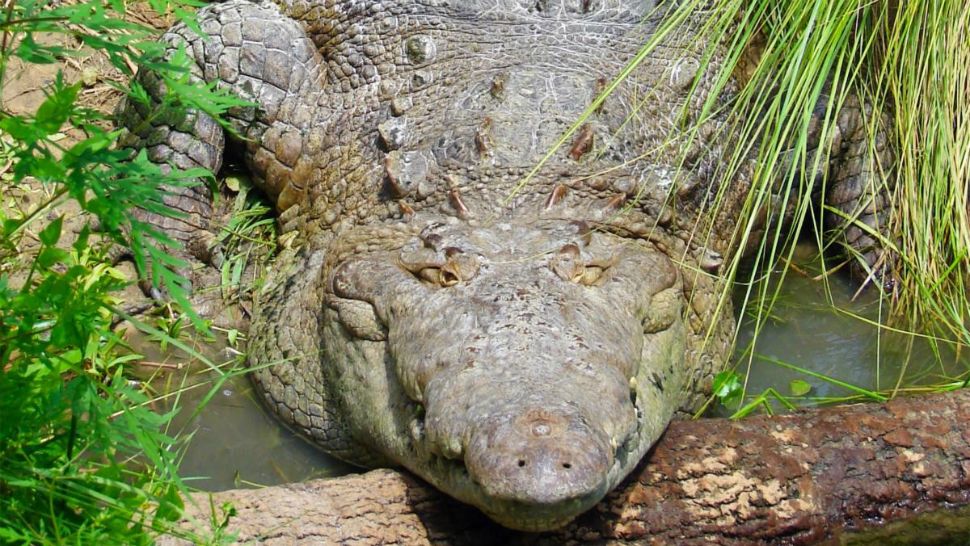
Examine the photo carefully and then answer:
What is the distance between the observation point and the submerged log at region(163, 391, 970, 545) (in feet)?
9.73

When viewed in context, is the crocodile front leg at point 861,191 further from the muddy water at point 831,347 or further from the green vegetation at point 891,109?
the muddy water at point 831,347

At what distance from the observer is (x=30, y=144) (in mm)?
2371

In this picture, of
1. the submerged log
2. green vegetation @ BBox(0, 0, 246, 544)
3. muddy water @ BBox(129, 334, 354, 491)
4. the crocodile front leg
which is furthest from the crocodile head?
the crocodile front leg

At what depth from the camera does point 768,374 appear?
4223 mm

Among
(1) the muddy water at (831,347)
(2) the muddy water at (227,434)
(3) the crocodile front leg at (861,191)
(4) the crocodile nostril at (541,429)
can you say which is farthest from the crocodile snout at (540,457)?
(3) the crocodile front leg at (861,191)

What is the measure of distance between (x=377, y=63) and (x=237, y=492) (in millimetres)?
2030

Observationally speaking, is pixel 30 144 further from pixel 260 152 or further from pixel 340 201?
pixel 260 152

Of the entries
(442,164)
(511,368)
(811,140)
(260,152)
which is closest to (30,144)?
(511,368)

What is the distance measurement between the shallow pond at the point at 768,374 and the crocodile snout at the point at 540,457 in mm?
1027

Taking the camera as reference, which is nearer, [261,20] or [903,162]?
[903,162]

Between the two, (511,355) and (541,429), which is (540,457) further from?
(511,355)

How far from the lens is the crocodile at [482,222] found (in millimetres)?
2904

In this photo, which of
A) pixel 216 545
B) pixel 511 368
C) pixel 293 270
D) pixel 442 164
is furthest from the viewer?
pixel 293 270

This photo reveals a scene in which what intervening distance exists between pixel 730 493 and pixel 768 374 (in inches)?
46.8
